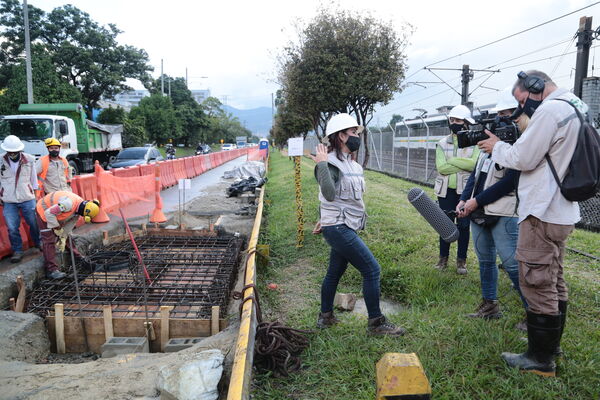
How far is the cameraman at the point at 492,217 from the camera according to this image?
11.0ft

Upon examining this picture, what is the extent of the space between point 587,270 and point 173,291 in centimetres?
512

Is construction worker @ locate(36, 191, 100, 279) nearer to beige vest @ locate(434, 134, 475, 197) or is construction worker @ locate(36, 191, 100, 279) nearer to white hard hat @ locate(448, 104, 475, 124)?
beige vest @ locate(434, 134, 475, 197)

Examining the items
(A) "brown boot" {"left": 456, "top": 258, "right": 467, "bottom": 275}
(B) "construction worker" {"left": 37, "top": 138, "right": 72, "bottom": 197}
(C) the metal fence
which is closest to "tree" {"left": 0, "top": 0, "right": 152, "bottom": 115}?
(C) the metal fence

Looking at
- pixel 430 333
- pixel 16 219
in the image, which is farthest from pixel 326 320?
pixel 16 219

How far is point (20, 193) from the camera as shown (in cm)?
603

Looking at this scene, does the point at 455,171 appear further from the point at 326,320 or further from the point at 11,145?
the point at 11,145

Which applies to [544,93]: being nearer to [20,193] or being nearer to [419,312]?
[419,312]

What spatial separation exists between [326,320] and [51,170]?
17.2ft

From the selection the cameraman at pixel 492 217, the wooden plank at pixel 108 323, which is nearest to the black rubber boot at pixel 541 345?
the cameraman at pixel 492 217

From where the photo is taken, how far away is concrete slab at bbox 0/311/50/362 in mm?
3998

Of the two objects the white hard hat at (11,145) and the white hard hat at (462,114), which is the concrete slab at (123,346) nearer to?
the white hard hat at (11,145)

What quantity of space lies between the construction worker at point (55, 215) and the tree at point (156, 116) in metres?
40.6

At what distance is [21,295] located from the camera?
5.10 meters

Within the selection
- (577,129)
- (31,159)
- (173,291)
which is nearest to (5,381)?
(173,291)
